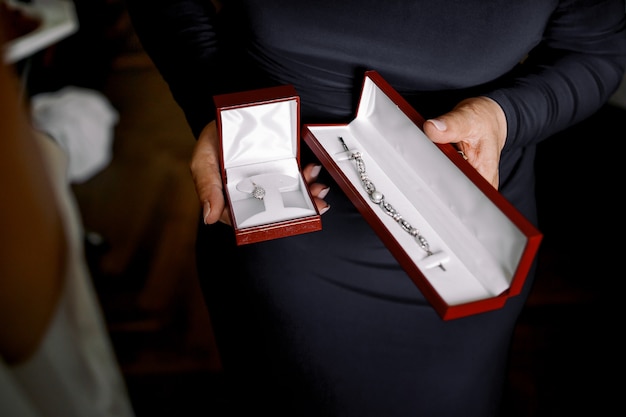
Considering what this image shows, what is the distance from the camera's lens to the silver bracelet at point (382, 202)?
0.67 metres

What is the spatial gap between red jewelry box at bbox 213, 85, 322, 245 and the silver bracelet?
0.08 metres

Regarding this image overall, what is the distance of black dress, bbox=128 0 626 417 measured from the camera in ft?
2.30

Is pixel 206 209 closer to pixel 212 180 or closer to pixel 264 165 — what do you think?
pixel 212 180

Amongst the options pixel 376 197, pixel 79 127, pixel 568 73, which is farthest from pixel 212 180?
pixel 79 127

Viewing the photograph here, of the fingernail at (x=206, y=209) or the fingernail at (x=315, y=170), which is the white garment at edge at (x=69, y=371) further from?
the fingernail at (x=315, y=170)

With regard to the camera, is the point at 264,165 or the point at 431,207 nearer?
the point at 431,207

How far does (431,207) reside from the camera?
0.69 m

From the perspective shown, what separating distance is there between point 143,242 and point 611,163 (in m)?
1.31

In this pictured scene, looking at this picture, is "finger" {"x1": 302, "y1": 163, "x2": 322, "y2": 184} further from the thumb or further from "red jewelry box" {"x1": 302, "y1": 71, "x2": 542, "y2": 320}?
the thumb

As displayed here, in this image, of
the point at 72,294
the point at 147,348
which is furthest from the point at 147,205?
the point at 72,294

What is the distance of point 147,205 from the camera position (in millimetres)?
1634

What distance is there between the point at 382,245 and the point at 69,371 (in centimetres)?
50

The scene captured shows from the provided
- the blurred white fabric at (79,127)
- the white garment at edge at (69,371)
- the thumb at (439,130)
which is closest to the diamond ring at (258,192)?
the thumb at (439,130)

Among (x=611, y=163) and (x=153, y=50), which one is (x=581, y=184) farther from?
(x=153, y=50)
